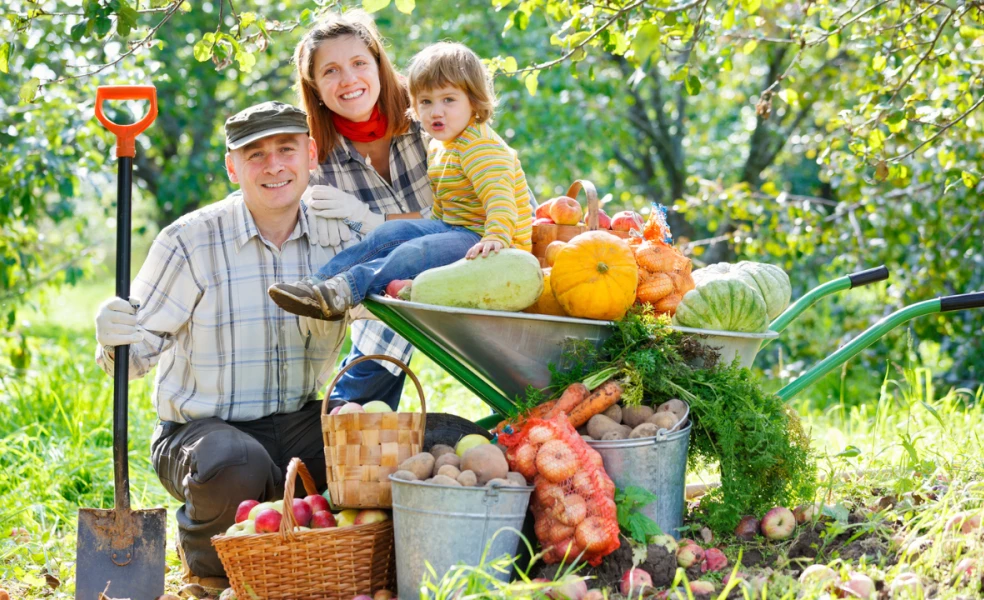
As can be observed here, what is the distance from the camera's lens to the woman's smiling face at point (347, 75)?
368cm

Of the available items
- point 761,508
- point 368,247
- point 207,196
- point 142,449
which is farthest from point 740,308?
point 207,196

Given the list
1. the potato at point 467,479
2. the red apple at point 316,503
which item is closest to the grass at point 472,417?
the potato at point 467,479

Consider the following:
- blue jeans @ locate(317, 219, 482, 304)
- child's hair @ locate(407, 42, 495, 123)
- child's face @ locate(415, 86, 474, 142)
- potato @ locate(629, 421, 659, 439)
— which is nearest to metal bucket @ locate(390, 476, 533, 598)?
potato @ locate(629, 421, 659, 439)

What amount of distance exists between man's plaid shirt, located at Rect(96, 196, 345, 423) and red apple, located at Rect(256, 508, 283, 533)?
2.25 feet

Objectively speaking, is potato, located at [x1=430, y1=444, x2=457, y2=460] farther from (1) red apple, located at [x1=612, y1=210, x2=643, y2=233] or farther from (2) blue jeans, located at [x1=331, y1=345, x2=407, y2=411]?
(2) blue jeans, located at [x1=331, y1=345, x2=407, y2=411]

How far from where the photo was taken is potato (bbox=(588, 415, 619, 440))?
2949 millimetres

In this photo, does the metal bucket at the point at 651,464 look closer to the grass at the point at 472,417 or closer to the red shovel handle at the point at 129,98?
the grass at the point at 472,417

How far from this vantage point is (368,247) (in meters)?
3.33

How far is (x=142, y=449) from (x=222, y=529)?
7.30ft

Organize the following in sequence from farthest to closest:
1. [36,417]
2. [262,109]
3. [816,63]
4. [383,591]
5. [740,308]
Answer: [816,63] < [36,417] < [262,109] < [740,308] < [383,591]

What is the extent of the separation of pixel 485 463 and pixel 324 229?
133 centimetres

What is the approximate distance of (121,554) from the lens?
3189 millimetres

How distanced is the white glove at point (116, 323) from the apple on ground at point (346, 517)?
3.04 ft

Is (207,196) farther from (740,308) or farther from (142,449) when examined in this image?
(740,308)
